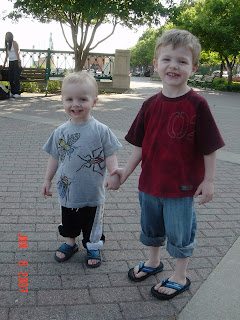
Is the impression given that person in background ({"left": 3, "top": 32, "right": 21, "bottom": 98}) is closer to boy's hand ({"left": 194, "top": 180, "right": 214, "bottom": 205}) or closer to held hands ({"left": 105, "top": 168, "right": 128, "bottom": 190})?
held hands ({"left": 105, "top": 168, "right": 128, "bottom": 190})

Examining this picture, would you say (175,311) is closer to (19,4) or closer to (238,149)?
(238,149)

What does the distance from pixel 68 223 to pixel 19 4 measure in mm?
13077

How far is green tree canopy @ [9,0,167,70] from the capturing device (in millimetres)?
12812

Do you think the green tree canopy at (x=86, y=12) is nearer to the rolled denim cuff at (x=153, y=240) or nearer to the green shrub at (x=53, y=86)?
the green shrub at (x=53, y=86)

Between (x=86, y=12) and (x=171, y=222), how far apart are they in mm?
12031

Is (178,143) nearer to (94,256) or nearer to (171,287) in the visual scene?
(171,287)

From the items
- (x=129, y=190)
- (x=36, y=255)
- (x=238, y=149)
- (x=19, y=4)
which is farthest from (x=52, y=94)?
(x=36, y=255)

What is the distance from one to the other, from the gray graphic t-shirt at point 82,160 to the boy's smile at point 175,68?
0.62m

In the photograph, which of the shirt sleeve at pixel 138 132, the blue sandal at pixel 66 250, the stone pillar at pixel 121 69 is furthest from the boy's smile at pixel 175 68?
the stone pillar at pixel 121 69

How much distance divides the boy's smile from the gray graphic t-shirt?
0.62 meters

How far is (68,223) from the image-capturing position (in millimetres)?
2680

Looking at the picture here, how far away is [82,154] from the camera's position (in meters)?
2.45

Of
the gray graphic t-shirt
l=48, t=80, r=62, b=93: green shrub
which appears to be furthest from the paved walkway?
l=48, t=80, r=62, b=93: green shrub

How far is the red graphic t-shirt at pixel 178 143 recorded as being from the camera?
2.08m
